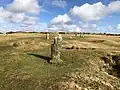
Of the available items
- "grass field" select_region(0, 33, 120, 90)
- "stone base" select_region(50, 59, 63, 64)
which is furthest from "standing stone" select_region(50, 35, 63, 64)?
"grass field" select_region(0, 33, 120, 90)

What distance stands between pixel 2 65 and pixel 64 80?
957 centimetres

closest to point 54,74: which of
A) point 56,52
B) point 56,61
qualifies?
point 56,61

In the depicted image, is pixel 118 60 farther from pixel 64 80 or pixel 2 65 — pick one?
pixel 2 65

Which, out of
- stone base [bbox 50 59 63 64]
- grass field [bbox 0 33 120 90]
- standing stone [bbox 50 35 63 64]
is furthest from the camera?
standing stone [bbox 50 35 63 64]

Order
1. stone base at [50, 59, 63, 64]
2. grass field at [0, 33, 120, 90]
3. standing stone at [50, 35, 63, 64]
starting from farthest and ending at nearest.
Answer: standing stone at [50, 35, 63, 64] < stone base at [50, 59, 63, 64] < grass field at [0, 33, 120, 90]

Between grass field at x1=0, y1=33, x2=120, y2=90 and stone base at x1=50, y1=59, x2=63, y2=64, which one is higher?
stone base at x1=50, y1=59, x2=63, y2=64

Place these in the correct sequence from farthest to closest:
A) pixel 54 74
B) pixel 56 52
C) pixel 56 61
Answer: pixel 56 52
pixel 56 61
pixel 54 74

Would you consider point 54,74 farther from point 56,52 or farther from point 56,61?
point 56,52

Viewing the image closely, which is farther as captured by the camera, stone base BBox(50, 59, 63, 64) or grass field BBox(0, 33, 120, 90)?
stone base BBox(50, 59, 63, 64)

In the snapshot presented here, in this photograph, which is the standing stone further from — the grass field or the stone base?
the grass field

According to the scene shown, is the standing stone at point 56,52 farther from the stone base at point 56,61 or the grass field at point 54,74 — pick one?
the grass field at point 54,74

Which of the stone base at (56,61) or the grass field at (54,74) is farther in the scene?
the stone base at (56,61)

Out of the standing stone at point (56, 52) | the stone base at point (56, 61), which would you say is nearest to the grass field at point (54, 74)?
the stone base at point (56, 61)

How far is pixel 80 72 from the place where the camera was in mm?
31141
